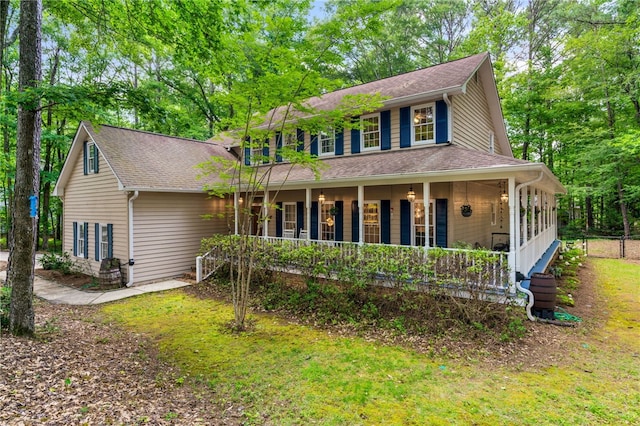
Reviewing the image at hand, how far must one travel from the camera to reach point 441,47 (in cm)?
2511

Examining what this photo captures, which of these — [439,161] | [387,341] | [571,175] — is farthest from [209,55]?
[571,175]

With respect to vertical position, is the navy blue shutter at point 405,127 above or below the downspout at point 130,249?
above

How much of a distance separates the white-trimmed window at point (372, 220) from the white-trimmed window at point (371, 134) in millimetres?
2052

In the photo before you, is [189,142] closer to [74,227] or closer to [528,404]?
[74,227]

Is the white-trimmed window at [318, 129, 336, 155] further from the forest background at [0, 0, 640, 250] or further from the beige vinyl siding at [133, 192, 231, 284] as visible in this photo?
the beige vinyl siding at [133, 192, 231, 284]

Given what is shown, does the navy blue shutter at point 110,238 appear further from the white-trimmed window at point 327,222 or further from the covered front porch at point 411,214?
the white-trimmed window at point 327,222

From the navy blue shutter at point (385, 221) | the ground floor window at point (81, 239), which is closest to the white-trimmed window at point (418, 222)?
the navy blue shutter at point (385, 221)

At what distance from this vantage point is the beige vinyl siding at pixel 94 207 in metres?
11.4

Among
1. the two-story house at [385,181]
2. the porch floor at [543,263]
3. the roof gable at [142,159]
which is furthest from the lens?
the roof gable at [142,159]

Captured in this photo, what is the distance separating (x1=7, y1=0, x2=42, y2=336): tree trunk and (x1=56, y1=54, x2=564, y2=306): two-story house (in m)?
4.80

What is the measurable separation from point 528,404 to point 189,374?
4.83 m

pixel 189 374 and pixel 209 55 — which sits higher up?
pixel 209 55

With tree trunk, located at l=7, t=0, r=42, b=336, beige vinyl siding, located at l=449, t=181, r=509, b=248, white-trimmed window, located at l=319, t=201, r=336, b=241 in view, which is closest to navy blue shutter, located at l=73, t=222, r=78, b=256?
tree trunk, located at l=7, t=0, r=42, b=336

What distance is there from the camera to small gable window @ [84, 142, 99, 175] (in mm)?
12312
